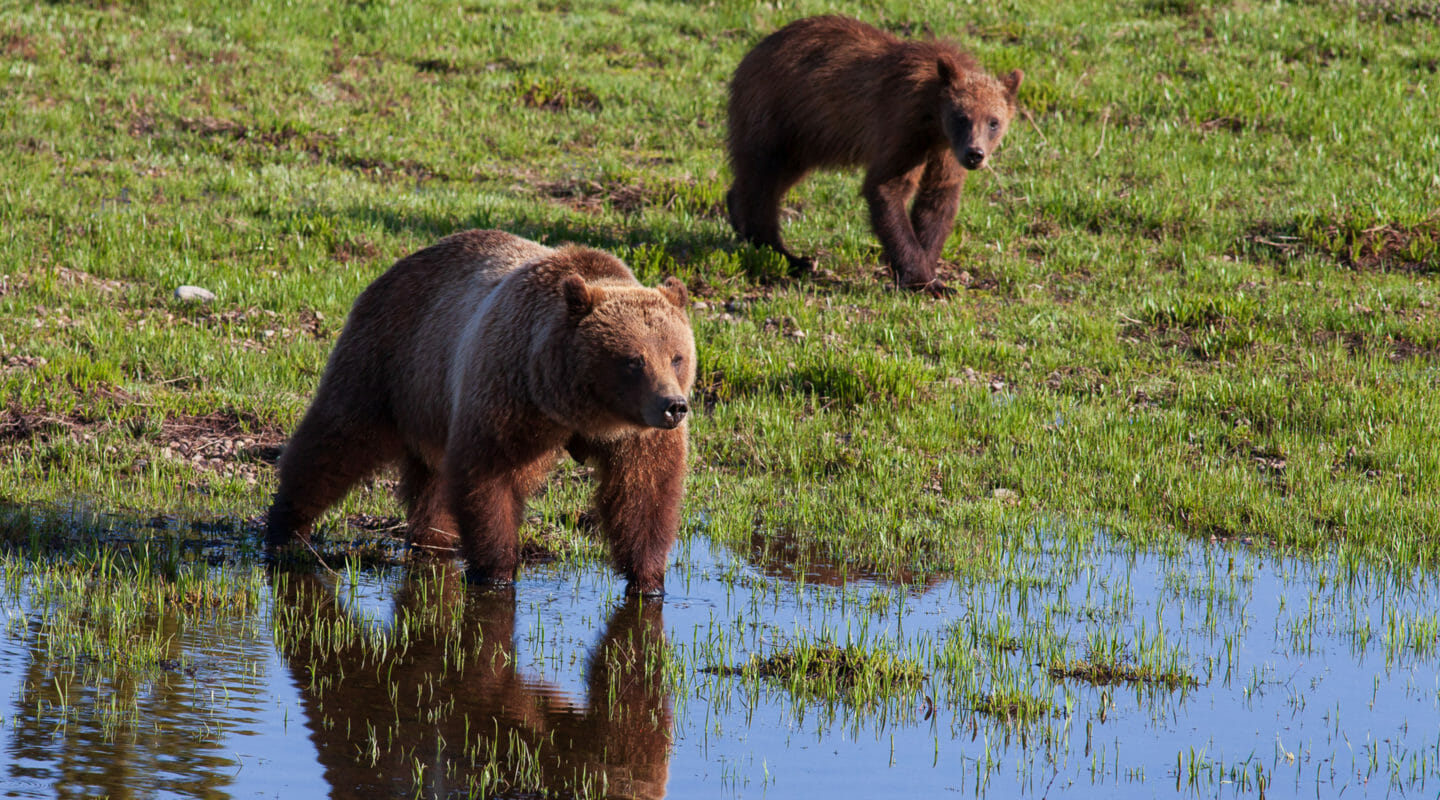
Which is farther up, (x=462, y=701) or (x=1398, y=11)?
(x=1398, y=11)

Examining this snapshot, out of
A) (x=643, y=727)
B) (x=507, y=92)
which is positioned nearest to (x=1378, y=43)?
(x=507, y=92)

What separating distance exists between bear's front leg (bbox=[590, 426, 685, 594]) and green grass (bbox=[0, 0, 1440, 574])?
4.06 feet

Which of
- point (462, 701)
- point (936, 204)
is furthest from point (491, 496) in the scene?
point (936, 204)

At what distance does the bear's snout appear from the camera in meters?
5.43

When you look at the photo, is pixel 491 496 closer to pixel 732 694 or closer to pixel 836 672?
pixel 732 694

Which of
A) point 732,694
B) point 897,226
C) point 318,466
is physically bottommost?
point 732,694

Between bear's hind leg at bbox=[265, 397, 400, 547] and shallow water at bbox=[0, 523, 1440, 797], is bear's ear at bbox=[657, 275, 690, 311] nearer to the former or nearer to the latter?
shallow water at bbox=[0, 523, 1440, 797]

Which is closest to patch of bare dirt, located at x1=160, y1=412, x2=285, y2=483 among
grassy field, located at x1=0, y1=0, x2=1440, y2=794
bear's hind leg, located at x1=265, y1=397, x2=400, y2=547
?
grassy field, located at x1=0, y1=0, x2=1440, y2=794

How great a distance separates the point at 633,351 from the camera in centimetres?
565

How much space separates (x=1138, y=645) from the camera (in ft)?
18.9

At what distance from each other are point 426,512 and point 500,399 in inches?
48.2

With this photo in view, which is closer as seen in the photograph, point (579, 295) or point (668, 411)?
point (668, 411)

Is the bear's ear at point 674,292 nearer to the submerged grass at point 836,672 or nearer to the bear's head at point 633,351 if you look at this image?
the bear's head at point 633,351

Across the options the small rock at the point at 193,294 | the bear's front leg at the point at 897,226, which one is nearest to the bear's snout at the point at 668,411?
the small rock at the point at 193,294
